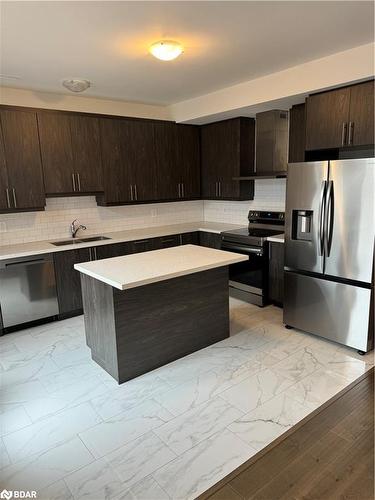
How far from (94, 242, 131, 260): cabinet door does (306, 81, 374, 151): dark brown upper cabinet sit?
2417 millimetres

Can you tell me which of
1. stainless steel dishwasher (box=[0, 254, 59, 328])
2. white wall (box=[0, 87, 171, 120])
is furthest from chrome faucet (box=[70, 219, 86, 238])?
white wall (box=[0, 87, 171, 120])

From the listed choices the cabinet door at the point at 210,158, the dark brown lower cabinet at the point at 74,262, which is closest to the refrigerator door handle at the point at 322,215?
the cabinet door at the point at 210,158

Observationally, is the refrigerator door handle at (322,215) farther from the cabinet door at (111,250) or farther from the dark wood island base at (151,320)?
the cabinet door at (111,250)

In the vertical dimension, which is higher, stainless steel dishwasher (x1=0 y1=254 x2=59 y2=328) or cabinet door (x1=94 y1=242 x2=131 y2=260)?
cabinet door (x1=94 y1=242 x2=131 y2=260)

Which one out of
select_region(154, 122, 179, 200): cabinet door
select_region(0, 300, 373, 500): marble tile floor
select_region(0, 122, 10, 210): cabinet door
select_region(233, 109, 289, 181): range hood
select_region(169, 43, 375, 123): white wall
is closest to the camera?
select_region(0, 300, 373, 500): marble tile floor

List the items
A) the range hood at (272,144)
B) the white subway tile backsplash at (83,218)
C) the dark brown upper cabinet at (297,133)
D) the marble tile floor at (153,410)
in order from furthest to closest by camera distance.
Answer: the range hood at (272,144) → the white subway tile backsplash at (83,218) → the dark brown upper cabinet at (297,133) → the marble tile floor at (153,410)

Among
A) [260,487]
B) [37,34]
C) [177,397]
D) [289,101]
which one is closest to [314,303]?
[177,397]

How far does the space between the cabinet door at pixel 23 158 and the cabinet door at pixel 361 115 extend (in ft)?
10.7

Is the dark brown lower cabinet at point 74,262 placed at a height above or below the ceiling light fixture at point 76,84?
below

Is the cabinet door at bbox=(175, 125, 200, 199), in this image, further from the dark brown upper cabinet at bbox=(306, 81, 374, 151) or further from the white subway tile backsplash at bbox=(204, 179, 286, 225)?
the dark brown upper cabinet at bbox=(306, 81, 374, 151)

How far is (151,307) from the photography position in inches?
109

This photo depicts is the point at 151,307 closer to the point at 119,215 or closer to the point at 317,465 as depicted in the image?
the point at 317,465

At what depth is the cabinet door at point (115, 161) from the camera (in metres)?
4.28

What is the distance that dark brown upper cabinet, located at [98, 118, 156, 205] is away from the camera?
4.32 metres
